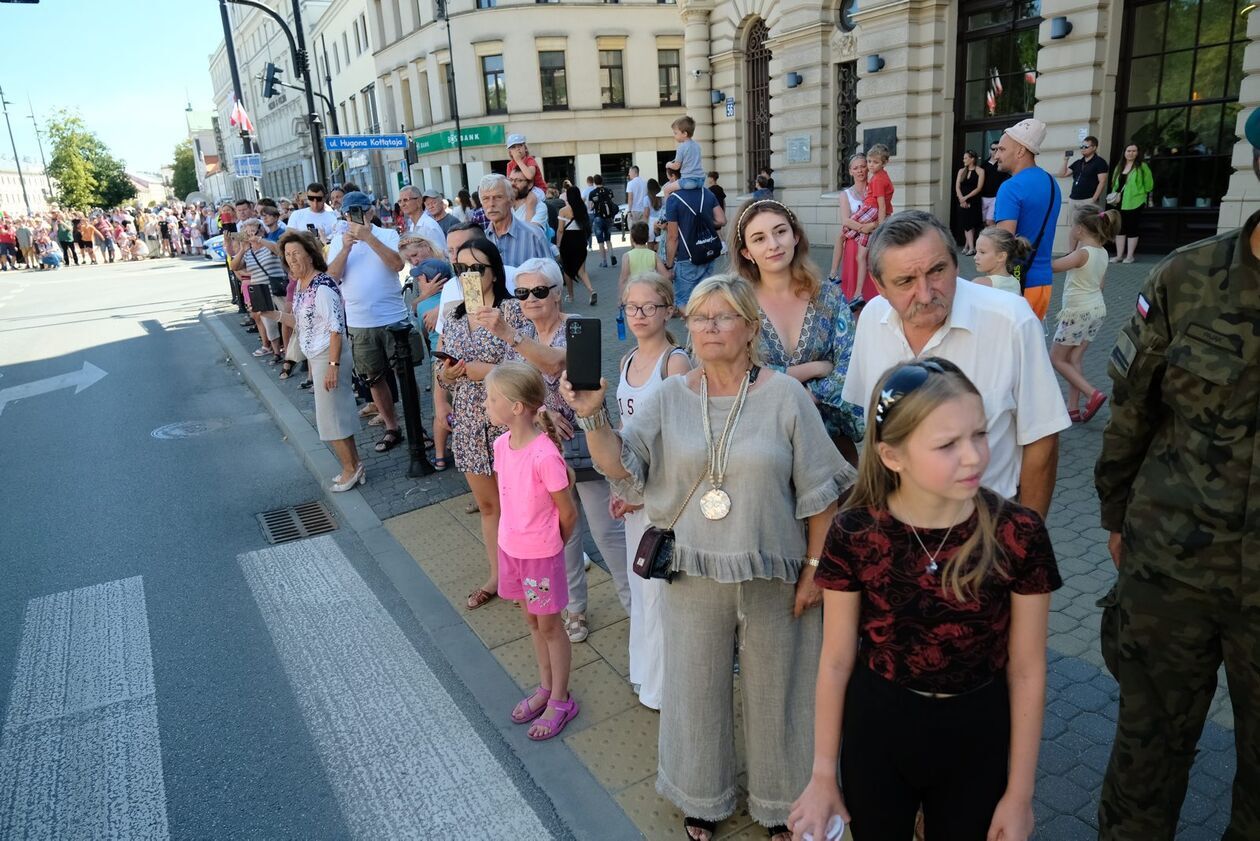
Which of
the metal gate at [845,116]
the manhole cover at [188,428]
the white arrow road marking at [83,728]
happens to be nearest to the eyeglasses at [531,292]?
the white arrow road marking at [83,728]

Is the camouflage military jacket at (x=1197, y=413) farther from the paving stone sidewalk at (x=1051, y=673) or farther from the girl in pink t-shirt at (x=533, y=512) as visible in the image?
the girl in pink t-shirt at (x=533, y=512)

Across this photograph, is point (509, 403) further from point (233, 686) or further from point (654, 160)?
point (654, 160)

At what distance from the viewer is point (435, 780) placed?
3328 millimetres

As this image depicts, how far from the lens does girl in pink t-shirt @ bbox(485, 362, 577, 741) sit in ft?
11.0

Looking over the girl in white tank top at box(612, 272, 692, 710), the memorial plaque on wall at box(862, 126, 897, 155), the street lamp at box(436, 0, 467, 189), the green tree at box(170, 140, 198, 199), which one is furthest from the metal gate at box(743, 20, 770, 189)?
the green tree at box(170, 140, 198, 199)

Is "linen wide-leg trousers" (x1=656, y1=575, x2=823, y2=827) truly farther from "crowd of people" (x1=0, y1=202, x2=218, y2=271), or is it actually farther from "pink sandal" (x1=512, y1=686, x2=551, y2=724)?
"crowd of people" (x1=0, y1=202, x2=218, y2=271)

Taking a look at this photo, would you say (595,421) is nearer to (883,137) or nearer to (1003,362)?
(1003,362)

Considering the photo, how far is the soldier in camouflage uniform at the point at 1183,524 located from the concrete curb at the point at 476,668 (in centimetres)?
168

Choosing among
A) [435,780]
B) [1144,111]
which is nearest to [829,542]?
[435,780]

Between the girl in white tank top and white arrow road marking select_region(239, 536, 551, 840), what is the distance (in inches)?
27.9

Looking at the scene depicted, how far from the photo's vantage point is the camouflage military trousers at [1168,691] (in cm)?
206

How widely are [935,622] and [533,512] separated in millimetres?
1843

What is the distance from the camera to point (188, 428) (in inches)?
354

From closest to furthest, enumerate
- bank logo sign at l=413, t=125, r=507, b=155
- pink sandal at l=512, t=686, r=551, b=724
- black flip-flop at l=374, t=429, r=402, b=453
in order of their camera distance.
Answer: pink sandal at l=512, t=686, r=551, b=724 → black flip-flop at l=374, t=429, r=402, b=453 → bank logo sign at l=413, t=125, r=507, b=155
